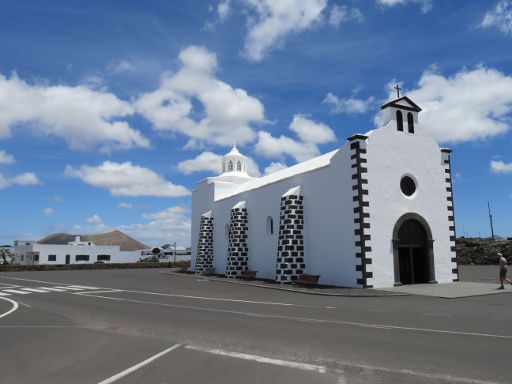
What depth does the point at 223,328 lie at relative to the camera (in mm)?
9781

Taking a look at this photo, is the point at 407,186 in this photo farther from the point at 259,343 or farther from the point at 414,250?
the point at 259,343

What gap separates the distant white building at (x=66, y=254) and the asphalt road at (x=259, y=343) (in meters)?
60.3

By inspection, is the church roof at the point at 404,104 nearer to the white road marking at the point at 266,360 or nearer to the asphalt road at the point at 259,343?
the asphalt road at the point at 259,343

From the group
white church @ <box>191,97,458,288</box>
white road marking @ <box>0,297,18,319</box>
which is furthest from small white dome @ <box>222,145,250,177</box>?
white road marking @ <box>0,297,18,319</box>

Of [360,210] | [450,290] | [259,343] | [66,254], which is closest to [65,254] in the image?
[66,254]

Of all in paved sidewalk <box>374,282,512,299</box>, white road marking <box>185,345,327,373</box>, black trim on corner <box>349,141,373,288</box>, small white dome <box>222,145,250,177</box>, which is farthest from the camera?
small white dome <box>222,145,250,177</box>

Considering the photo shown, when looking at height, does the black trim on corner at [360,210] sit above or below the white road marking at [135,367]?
above

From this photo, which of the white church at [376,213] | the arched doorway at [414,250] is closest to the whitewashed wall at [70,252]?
the white church at [376,213]

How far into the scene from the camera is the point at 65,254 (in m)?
71.2

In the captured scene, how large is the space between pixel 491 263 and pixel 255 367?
36.5 m

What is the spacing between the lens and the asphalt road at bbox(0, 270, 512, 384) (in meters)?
6.05

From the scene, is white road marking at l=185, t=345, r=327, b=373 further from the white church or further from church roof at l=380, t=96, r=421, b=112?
church roof at l=380, t=96, r=421, b=112

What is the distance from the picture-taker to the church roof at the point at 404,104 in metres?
22.3

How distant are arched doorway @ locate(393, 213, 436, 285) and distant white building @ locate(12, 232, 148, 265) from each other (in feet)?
203
